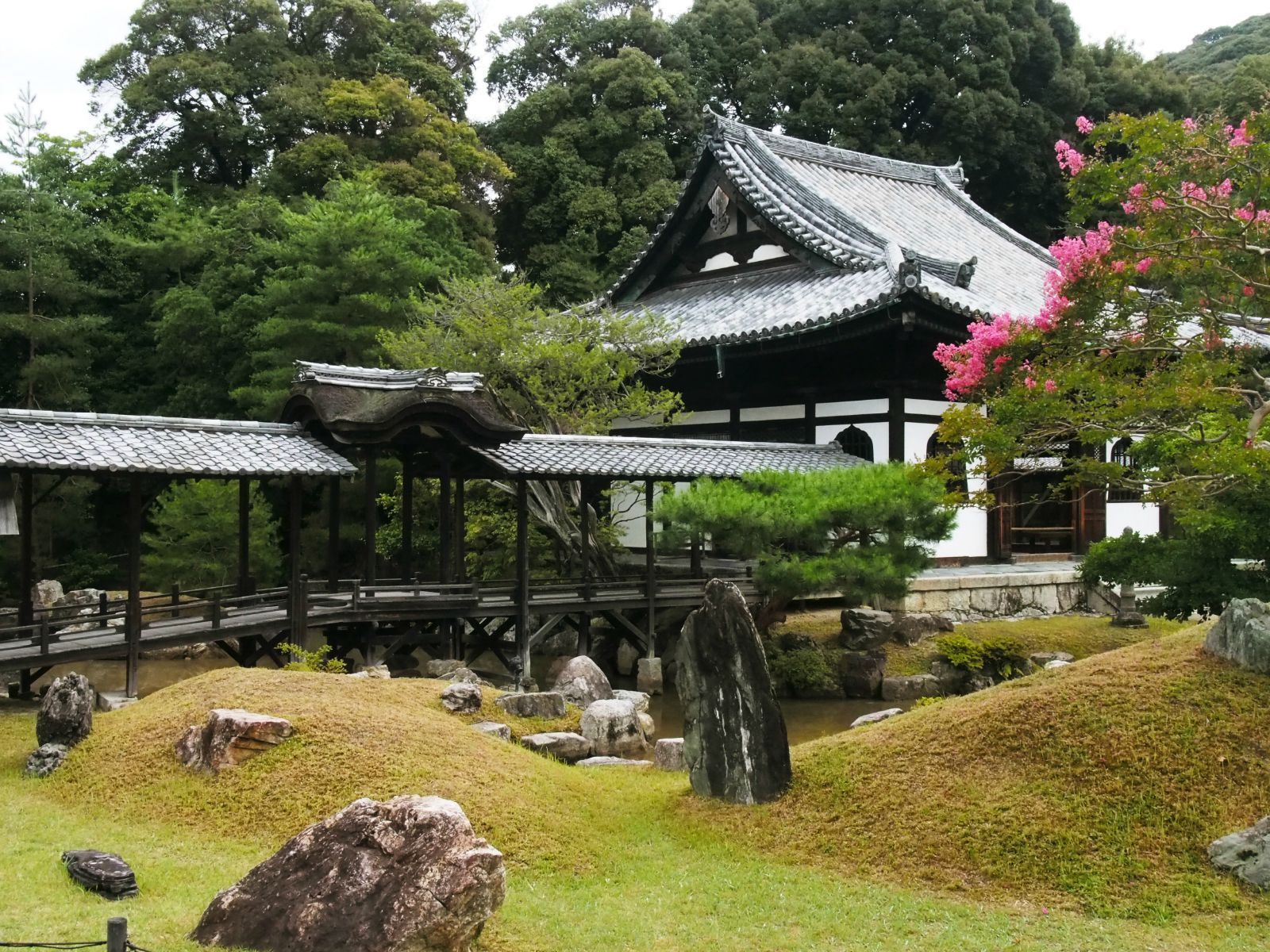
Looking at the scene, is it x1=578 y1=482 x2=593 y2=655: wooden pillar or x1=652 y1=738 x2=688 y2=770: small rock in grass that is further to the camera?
x1=578 y1=482 x2=593 y2=655: wooden pillar

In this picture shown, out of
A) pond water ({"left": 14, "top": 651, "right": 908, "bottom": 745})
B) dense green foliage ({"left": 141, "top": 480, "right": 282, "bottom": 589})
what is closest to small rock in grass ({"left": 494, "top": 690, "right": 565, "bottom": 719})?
pond water ({"left": 14, "top": 651, "right": 908, "bottom": 745})

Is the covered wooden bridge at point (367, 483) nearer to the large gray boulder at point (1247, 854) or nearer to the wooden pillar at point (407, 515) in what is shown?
the wooden pillar at point (407, 515)

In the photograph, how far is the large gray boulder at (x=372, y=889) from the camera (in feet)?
19.1

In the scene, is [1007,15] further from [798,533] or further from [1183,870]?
[1183,870]

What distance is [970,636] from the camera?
62.1 ft

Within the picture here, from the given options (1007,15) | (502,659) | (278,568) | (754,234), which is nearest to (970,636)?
(502,659)

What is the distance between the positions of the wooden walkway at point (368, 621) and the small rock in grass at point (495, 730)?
4.91m

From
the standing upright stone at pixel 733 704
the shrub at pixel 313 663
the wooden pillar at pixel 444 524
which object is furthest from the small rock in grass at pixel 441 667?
the standing upright stone at pixel 733 704

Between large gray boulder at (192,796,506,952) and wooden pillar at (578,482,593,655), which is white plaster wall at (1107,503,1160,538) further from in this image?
large gray boulder at (192,796,506,952)

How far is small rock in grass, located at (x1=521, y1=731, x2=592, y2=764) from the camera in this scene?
37.9 feet

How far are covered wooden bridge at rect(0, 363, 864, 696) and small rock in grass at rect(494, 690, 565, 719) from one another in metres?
4.04

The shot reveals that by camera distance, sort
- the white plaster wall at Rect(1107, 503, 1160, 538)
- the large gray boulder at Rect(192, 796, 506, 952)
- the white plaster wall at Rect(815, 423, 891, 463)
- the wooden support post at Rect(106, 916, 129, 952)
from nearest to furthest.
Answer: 1. the wooden support post at Rect(106, 916, 129, 952)
2. the large gray boulder at Rect(192, 796, 506, 952)
3. the white plaster wall at Rect(815, 423, 891, 463)
4. the white plaster wall at Rect(1107, 503, 1160, 538)

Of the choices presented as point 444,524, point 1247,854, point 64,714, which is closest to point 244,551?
point 444,524

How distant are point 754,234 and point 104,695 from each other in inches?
695
